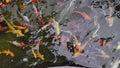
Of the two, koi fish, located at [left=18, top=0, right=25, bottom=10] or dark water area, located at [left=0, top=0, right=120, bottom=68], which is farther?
koi fish, located at [left=18, top=0, right=25, bottom=10]

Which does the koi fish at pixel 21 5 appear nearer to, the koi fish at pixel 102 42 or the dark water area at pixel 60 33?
the dark water area at pixel 60 33

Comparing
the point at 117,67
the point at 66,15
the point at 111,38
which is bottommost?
the point at 117,67

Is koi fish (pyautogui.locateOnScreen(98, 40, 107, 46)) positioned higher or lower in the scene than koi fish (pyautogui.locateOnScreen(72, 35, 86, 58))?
higher

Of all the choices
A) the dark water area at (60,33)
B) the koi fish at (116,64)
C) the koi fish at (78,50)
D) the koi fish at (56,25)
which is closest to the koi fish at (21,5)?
the dark water area at (60,33)

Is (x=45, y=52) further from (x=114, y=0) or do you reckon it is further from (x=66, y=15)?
(x=114, y=0)

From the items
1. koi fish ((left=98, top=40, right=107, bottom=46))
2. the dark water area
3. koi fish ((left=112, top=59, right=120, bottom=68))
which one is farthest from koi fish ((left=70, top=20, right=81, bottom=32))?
koi fish ((left=112, top=59, right=120, bottom=68))

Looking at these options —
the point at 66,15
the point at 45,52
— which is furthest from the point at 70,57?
the point at 66,15

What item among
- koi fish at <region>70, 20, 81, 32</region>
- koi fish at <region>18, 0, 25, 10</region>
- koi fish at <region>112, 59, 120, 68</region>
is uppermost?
koi fish at <region>18, 0, 25, 10</region>

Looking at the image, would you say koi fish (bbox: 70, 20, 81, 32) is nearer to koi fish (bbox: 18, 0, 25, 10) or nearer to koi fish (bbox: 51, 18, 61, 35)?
koi fish (bbox: 51, 18, 61, 35)

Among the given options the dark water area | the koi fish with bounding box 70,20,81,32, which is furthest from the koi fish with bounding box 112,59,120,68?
the koi fish with bounding box 70,20,81,32
